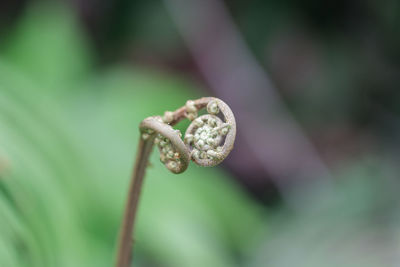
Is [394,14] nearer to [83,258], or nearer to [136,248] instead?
[136,248]

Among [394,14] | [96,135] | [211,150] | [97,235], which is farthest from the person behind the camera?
[394,14]

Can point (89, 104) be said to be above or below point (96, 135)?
above

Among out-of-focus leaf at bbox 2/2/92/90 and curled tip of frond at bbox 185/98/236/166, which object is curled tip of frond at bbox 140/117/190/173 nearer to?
curled tip of frond at bbox 185/98/236/166

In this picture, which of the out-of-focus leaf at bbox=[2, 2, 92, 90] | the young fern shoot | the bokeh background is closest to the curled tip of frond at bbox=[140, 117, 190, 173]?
the young fern shoot

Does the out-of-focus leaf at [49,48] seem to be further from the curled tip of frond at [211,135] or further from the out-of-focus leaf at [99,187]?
the curled tip of frond at [211,135]

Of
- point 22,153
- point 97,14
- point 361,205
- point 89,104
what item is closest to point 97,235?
point 22,153

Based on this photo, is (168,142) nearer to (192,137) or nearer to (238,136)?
(192,137)
